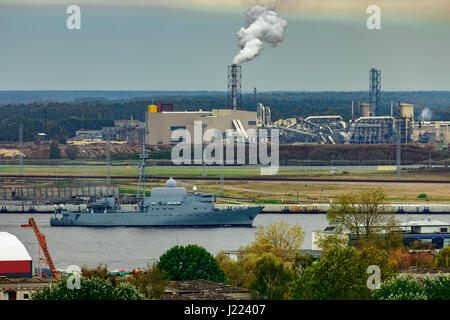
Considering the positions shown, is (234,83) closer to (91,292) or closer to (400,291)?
(400,291)

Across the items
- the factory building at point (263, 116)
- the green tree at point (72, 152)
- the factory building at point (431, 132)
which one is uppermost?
the factory building at point (263, 116)

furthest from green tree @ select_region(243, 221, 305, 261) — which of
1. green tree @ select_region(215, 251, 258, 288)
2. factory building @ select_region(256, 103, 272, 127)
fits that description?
factory building @ select_region(256, 103, 272, 127)

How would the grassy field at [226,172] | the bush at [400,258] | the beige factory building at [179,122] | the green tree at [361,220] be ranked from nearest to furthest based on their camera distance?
the bush at [400,258] → the green tree at [361,220] → the grassy field at [226,172] → the beige factory building at [179,122]

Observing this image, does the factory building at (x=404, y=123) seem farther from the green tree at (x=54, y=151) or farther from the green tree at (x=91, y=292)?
the green tree at (x=91, y=292)

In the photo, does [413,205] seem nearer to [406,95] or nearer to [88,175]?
[88,175]

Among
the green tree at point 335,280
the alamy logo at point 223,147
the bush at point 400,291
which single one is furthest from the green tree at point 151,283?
the alamy logo at point 223,147
